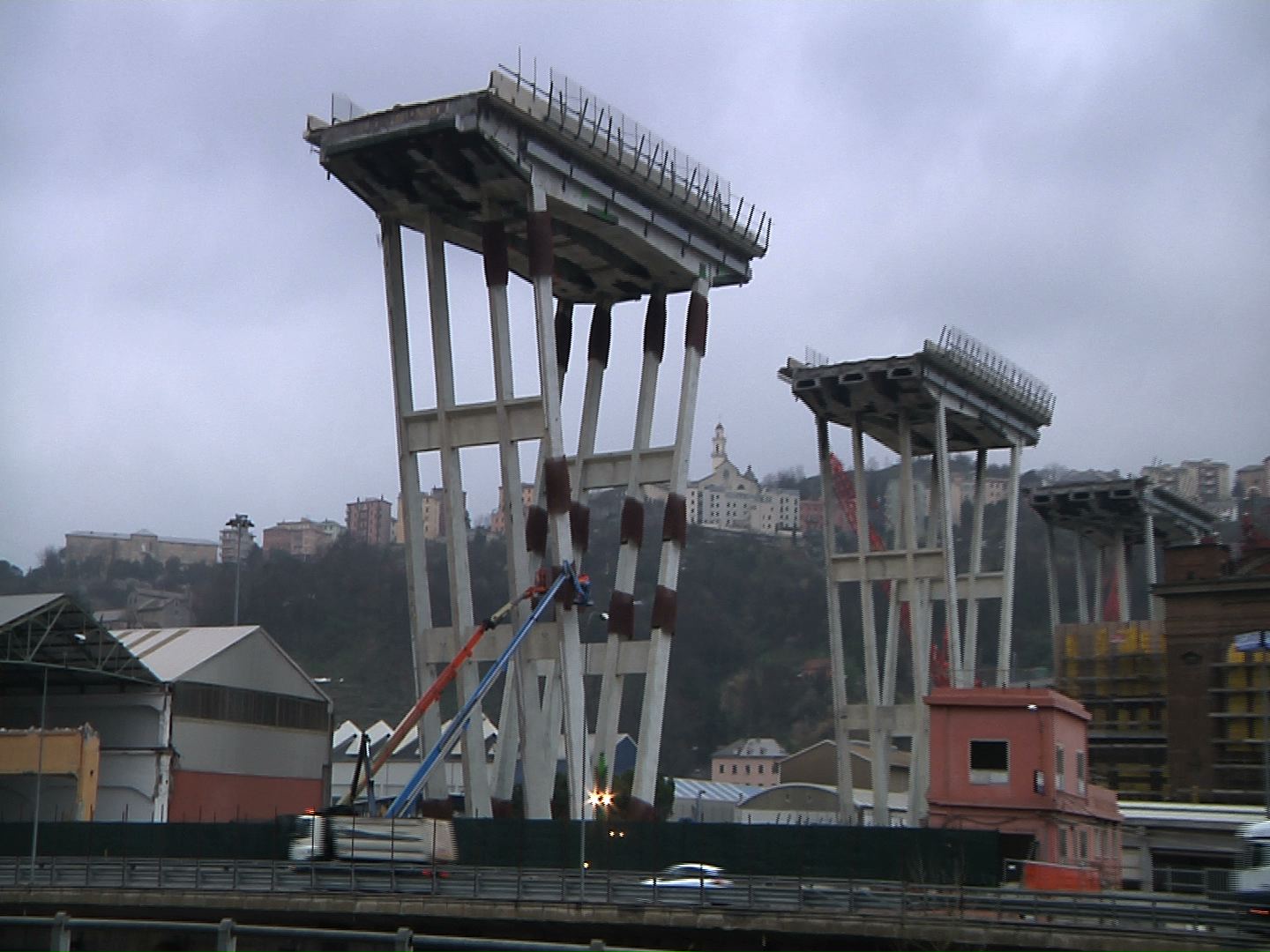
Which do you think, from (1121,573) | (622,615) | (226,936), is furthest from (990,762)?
(1121,573)

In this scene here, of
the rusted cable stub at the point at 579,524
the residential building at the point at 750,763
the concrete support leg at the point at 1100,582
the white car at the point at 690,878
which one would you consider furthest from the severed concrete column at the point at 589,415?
the residential building at the point at 750,763

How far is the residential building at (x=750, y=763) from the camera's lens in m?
183

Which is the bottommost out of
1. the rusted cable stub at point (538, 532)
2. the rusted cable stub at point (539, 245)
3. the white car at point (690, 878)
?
the white car at point (690, 878)

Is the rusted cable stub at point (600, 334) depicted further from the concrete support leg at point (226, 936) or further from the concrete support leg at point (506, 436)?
the concrete support leg at point (226, 936)

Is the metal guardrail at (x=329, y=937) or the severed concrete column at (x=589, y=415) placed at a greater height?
the severed concrete column at (x=589, y=415)

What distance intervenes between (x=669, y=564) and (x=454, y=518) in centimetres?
982

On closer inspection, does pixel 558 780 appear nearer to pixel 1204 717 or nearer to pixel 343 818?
pixel 1204 717

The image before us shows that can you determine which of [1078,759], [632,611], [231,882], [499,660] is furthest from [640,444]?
[231,882]

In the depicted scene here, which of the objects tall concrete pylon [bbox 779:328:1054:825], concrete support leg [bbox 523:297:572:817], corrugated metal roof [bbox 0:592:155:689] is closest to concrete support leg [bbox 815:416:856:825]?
tall concrete pylon [bbox 779:328:1054:825]

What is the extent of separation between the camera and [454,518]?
66250 millimetres

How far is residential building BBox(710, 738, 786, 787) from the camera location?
18312 centimetres

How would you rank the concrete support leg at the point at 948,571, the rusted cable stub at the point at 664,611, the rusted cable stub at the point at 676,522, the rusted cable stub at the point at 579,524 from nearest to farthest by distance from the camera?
1. the rusted cable stub at the point at 664,611
2. the rusted cable stub at the point at 676,522
3. the rusted cable stub at the point at 579,524
4. the concrete support leg at the point at 948,571

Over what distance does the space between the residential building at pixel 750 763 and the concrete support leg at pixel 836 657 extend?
Result: 89.9 meters

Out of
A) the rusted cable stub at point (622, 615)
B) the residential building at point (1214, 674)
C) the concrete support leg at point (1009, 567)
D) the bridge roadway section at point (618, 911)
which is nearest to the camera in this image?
the bridge roadway section at point (618, 911)
